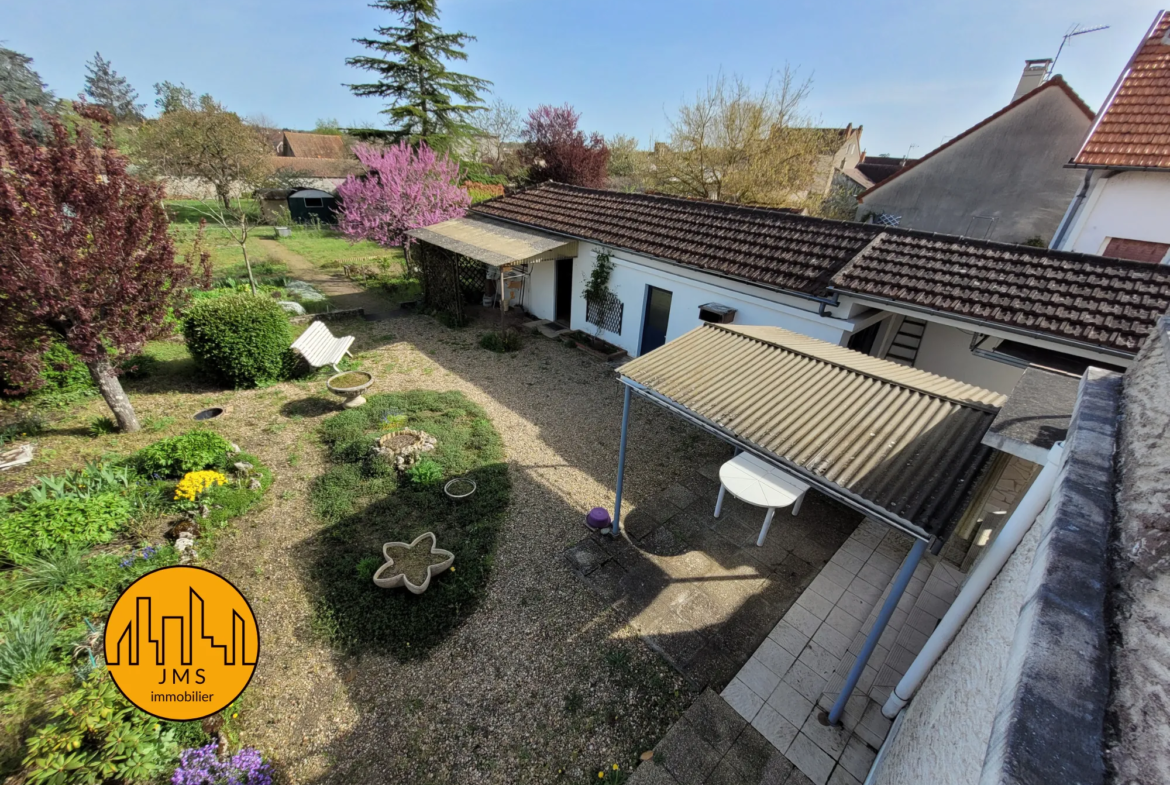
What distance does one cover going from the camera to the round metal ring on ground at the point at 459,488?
657 cm

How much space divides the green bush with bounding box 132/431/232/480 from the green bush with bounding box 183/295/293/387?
2.78 m

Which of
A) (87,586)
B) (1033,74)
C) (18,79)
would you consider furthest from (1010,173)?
(18,79)

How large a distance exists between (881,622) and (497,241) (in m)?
11.8

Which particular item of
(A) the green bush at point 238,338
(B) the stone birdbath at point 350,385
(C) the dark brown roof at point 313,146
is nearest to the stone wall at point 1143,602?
(B) the stone birdbath at point 350,385

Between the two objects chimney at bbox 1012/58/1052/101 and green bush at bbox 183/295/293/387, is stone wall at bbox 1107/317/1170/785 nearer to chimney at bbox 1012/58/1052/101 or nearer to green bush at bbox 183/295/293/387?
green bush at bbox 183/295/293/387

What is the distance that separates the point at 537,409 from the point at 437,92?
2186 centimetres

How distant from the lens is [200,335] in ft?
28.3

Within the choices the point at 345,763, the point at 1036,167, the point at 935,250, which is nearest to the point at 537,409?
the point at 345,763

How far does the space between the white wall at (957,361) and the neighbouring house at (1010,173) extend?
13.3 metres

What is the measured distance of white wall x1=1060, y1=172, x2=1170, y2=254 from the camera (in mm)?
9766

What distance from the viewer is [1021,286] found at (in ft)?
22.3

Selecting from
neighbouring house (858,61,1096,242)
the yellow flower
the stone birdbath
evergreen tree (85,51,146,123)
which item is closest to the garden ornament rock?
the stone birdbath

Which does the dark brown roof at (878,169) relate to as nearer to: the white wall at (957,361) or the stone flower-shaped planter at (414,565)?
the white wall at (957,361)

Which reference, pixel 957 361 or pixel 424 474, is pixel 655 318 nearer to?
pixel 957 361
